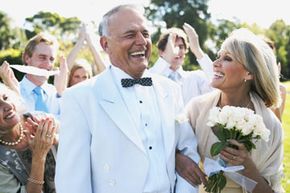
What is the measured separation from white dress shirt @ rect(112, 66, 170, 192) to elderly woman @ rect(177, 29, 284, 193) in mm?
780

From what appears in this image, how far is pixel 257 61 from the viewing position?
4090 mm

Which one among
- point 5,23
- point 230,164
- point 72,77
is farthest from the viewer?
point 5,23

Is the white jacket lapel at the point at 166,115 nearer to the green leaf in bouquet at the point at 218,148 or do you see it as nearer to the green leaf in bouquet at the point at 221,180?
the green leaf in bouquet at the point at 218,148

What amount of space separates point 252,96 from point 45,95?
282cm

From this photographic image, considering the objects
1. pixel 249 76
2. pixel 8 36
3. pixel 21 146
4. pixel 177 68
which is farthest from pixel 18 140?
pixel 8 36

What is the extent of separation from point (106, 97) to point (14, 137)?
0.94 metres

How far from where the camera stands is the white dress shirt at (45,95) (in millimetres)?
5832

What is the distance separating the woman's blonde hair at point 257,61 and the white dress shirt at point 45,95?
259 centimetres

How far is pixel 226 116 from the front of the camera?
141 inches

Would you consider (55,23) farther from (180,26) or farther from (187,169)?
(187,169)

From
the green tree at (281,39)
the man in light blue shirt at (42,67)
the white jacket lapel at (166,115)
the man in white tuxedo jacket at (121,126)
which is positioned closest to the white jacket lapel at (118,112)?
the man in white tuxedo jacket at (121,126)

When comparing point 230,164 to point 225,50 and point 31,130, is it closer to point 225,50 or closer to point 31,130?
point 225,50

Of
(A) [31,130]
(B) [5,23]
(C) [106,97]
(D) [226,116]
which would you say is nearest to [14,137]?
(A) [31,130]

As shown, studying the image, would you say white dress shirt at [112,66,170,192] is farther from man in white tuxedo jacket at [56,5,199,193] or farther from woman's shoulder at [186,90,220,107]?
woman's shoulder at [186,90,220,107]
